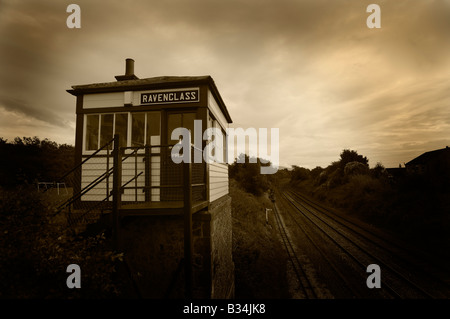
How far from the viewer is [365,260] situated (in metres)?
12.4

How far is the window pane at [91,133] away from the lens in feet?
24.3

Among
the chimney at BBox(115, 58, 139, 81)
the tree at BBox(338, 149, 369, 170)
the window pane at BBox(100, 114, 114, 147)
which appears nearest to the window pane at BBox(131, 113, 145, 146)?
the window pane at BBox(100, 114, 114, 147)

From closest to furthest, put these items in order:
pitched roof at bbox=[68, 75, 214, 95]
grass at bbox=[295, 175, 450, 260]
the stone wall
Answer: the stone wall
pitched roof at bbox=[68, 75, 214, 95]
grass at bbox=[295, 175, 450, 260]

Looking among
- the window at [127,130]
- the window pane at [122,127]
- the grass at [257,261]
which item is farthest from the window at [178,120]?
the grass at [257,261]

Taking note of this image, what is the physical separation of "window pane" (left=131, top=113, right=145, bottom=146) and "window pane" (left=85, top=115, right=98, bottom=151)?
1.24 meters

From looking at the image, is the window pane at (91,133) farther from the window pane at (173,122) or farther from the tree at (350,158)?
the tree at (350,158)

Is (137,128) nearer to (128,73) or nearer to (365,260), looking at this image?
(128,73)

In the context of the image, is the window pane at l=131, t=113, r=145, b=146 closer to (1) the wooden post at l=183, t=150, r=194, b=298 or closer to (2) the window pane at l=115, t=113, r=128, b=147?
(2) the window pane at l=115, t=113, r=128, b=147

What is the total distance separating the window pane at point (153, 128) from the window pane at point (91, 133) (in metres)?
1.76

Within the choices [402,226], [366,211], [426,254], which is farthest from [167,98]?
[366,211]

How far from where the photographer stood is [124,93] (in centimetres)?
734

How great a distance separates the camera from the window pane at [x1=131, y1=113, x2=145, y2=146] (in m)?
7.39

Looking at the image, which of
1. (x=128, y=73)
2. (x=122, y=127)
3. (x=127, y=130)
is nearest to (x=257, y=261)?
(x=127, y=130)
